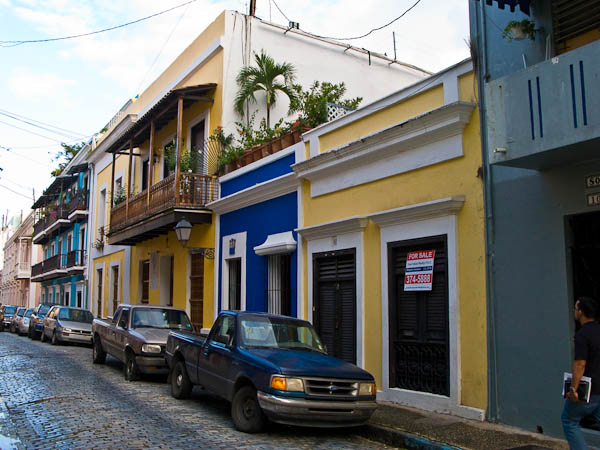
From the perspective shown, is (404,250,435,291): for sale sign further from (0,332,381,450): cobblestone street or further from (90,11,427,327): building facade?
(90,11,427,327): building facade

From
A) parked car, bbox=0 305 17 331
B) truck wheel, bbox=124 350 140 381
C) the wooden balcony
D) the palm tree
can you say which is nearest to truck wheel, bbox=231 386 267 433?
truck wheel, bbox=124 350 140 381

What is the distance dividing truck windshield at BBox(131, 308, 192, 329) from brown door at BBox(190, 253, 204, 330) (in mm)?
3527

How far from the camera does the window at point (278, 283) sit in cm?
1336

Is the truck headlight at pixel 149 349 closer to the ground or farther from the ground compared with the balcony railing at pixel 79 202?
closer to the ground

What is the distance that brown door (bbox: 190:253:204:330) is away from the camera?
670 inches

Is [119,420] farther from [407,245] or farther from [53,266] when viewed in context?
[53,266]

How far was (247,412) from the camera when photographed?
771 centimetres

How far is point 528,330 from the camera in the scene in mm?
7719

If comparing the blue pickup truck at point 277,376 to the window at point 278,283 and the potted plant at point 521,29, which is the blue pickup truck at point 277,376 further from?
the potted plant at point 521,29

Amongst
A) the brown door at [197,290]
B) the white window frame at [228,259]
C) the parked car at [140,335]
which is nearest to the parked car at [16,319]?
the brown door at [197,290]

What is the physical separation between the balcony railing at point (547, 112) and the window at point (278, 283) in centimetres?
687

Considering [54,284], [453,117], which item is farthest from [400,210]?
[54,284]

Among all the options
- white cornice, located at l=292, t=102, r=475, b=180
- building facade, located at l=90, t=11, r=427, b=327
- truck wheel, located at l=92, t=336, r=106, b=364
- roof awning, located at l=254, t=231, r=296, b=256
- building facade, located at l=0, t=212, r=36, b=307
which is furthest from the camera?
building facade, located at l=0, t=212, r=36, b=307

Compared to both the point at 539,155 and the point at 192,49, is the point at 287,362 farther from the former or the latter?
the point at 192,49
